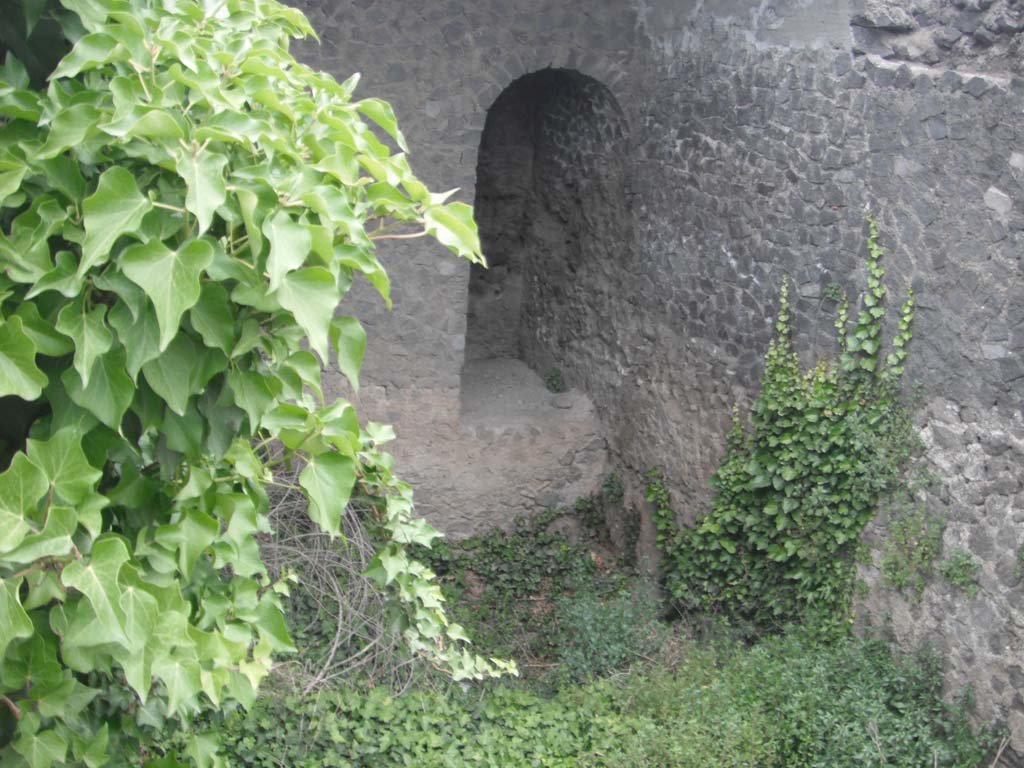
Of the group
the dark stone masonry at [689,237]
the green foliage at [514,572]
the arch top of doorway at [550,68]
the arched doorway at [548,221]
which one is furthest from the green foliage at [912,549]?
the arch top of doorway at [550,68]

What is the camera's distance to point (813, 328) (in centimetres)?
612

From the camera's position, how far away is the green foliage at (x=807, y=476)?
5668 mm

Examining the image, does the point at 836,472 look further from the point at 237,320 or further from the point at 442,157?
the point at 237,320

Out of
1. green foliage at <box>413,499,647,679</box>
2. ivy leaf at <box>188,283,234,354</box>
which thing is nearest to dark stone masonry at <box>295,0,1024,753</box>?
green foliage at <box>413,499,647,679</box>

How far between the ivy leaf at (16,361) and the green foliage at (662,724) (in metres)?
2.89

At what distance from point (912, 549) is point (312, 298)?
14.5 feet

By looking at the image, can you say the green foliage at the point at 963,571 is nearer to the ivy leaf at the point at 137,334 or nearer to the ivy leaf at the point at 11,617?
the ivy leaf at the point at 137,334

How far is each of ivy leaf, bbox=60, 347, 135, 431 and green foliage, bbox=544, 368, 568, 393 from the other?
7117mm

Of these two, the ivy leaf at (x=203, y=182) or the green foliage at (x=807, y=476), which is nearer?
the ivy leaf at (x=203, y=182)

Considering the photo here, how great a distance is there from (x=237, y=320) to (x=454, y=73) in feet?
19.2

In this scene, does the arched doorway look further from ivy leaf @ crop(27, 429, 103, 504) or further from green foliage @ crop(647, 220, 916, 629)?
ivy leaf @ crop(27, 429, 103, 504)

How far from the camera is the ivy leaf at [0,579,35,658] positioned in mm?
1909

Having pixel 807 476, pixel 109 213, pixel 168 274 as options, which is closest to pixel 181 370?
pixel 168 274

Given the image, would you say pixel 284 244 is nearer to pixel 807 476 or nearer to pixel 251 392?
pixel 251 392
